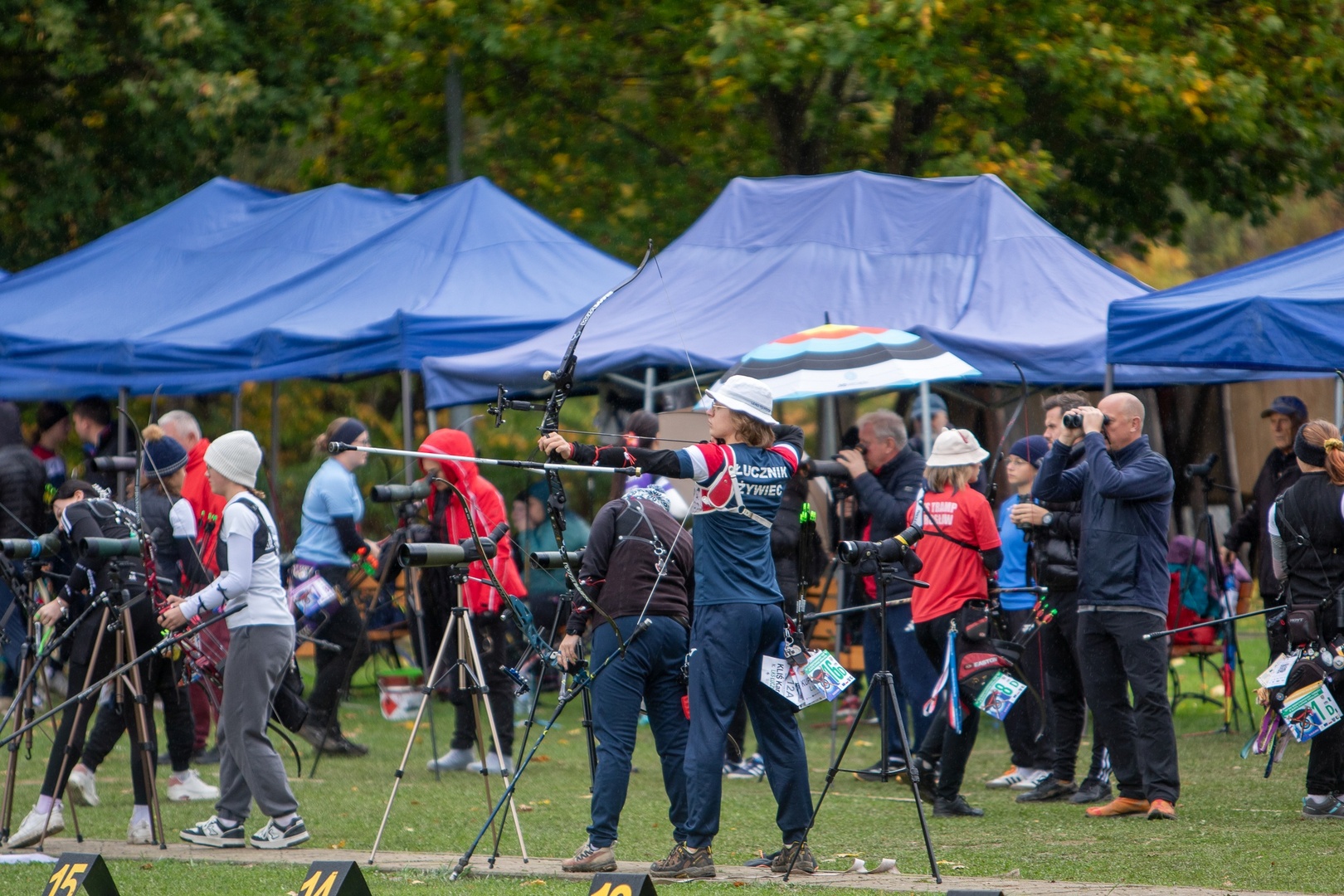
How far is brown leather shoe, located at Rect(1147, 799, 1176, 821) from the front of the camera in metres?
7.22

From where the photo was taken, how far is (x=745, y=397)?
6.07 m

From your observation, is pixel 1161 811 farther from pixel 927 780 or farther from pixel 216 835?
pixel 216 835

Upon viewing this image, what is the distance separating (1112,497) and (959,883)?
2.10 metres

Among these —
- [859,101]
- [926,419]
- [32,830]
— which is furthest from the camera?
[859,101]

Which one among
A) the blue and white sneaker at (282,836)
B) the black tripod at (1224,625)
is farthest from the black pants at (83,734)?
the black tripod at (1224,625)

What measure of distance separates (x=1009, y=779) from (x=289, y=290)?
23.3ft

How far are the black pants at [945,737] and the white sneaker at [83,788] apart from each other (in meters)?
4.21

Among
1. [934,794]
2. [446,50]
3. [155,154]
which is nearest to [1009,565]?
[934,794]

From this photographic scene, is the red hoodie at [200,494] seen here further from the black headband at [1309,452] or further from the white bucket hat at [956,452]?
the black headband at [1309,452]

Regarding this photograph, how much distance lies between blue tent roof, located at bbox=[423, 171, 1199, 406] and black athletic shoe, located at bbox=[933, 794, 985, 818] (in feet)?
11.4

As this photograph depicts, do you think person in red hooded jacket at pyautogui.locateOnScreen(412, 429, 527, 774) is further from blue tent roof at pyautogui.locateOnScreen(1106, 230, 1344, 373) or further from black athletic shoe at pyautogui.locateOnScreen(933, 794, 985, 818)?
blue tent roof at pyautogui.locateOnScreen(1106, 230, 1344, 373)

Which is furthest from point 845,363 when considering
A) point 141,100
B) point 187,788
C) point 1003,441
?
point 141,100

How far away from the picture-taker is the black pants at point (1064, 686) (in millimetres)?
8102

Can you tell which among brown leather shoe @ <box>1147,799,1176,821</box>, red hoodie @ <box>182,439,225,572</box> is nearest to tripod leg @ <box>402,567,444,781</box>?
red hoodie @ <box>182,439,225,572</box>
